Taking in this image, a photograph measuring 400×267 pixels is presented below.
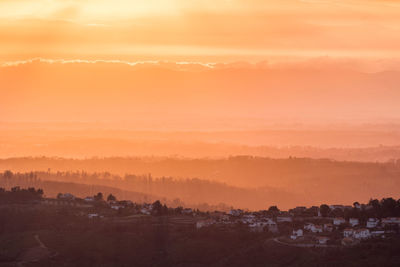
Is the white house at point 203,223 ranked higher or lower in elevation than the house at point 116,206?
lower

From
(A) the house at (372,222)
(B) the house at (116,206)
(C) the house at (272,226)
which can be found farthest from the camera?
(B) the house at (116,206)

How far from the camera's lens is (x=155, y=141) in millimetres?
167125

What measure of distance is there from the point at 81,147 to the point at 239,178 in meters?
42.0

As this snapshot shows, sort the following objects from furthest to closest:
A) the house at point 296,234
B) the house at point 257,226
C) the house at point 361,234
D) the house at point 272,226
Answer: the house at point 257,226 < the house at point 272,226 < the house at point 296,234 < the house at point 361,234

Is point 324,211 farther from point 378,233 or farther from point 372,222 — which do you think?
point 378,233

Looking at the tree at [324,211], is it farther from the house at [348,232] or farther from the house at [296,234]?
the house at [348,232]

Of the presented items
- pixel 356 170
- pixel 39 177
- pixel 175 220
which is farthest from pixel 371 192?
pixel 175 220

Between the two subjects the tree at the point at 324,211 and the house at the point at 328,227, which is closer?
the house at the point at 328,227

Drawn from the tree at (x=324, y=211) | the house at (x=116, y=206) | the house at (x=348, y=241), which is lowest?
the house at (x=348, y=241)

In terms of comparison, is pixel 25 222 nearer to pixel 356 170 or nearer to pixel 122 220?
pixel 122 220

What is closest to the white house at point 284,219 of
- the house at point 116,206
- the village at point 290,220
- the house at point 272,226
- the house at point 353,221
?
the village at point 290,220

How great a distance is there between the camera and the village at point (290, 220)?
5678cm

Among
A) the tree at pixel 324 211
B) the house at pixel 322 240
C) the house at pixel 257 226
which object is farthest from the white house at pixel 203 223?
the house at pixel 322 240

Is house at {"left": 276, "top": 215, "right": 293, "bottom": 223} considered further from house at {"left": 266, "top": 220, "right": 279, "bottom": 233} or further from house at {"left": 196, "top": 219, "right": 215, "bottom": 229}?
house at {"left": 196, "top": 219, "right": 215, "bottom": 229}
